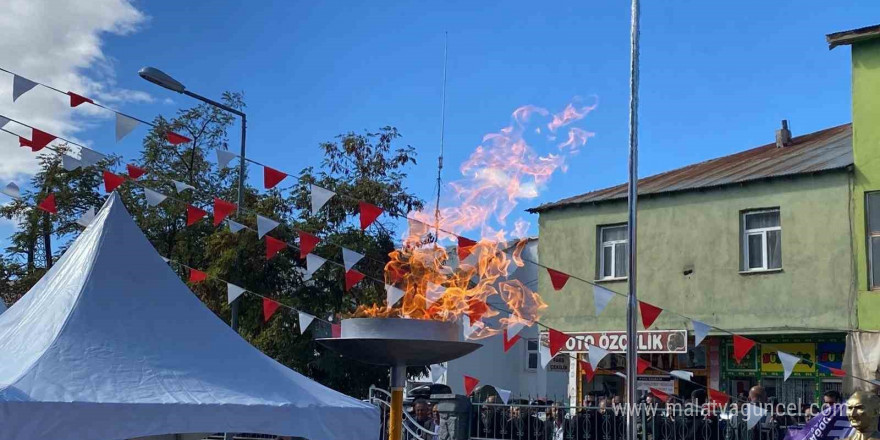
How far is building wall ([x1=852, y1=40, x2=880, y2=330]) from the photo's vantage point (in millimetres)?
18406

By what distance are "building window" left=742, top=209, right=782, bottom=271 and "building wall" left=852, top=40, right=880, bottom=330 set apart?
1754mm

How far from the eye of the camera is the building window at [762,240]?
65.8 ft

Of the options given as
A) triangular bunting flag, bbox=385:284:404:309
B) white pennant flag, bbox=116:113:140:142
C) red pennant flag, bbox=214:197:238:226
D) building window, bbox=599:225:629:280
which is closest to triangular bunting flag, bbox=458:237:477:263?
triangular bunting flag, bbox=385:284:404:309

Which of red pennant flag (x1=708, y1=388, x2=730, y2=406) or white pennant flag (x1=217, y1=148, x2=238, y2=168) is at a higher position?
white pennant flag (x1=217, y1=148, x2=238, y2=168)

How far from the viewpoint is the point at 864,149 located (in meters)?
18.9

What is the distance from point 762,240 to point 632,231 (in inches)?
431

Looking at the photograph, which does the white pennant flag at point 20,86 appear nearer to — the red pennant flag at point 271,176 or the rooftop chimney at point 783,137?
the red pennant flag at point 271,176

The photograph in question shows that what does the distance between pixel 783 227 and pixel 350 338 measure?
14.5 metres

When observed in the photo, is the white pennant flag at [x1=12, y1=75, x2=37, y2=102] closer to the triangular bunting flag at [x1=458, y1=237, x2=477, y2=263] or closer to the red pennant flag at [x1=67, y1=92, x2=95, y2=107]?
the red pennant flag at [x1=67, y1=92, x2=95, y2=107]

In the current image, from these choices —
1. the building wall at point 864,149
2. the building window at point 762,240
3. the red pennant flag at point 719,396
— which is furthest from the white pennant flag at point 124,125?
the building wall at point 864,149

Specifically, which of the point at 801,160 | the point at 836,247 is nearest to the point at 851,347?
the point at 836,247

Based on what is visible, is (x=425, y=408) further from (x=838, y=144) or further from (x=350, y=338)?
(x=838, y=144)

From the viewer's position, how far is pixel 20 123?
11.5 meters

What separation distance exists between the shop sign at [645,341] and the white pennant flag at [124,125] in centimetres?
1125
